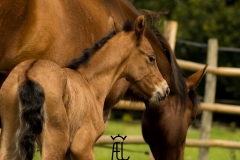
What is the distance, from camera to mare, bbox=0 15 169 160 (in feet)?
11.4

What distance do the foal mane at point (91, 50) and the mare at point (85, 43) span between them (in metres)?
0.15

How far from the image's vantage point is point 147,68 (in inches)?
188

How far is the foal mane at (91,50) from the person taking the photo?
433cm

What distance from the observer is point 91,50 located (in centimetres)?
444

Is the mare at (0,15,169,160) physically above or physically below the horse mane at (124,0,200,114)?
below

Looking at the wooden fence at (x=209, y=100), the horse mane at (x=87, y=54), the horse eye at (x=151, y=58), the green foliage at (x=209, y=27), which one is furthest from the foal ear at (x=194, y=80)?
the green foliage at (x=209, y=27)

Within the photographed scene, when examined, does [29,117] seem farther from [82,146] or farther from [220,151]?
[220,151]

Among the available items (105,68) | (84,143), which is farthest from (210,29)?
(84,143)

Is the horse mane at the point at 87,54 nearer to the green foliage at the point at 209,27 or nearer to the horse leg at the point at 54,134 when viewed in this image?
the horse leg at the point at 54,134

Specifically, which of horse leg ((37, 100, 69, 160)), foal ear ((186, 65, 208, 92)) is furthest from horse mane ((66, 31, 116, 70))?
foal ear ((186, 65, 208, 92))

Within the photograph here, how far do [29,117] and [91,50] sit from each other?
111cm

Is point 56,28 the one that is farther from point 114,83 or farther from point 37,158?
point 37,158

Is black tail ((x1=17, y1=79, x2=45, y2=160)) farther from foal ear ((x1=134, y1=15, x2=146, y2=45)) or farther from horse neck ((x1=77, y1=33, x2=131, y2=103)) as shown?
foal ear ((x1=134, y1=15, x2=146, y2=45))

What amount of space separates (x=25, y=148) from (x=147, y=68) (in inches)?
62.6
